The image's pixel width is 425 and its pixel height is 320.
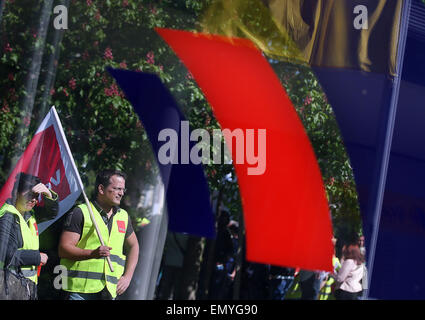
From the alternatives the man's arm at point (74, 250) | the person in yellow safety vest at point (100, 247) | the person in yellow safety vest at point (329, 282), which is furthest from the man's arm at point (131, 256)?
the person in yellow safety vest at point (329, 282)

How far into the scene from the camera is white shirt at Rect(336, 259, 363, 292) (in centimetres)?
422

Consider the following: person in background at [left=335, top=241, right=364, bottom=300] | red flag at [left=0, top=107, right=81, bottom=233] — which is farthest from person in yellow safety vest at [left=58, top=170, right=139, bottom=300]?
person in background at [left=335, top=241, right=364, bottom=300]

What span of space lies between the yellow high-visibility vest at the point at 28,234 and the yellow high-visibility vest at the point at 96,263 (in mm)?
180

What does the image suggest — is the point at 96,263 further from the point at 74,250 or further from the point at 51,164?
the point at 51,164

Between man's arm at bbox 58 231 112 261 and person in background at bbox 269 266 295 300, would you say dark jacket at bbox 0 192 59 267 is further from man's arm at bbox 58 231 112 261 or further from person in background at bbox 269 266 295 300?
person in background at bbox 269 266 295 300

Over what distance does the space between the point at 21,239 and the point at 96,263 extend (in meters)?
0.46

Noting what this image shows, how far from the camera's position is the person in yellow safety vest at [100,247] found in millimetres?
3951

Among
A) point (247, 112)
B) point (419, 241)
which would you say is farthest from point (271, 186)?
point (419, 241)

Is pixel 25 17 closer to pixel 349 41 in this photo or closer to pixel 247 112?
pixel 247 112

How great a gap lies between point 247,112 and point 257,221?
0.69 m

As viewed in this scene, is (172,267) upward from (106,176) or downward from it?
downward

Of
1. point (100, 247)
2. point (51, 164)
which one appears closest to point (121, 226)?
point (100, 247)

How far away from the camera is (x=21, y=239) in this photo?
393cm

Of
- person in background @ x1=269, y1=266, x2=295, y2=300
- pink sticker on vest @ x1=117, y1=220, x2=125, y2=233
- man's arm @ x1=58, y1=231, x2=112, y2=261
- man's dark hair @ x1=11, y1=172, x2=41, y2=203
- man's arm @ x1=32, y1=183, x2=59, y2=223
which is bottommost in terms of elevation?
person in background @ x1=269, y1=266, x2=295, y2=300
